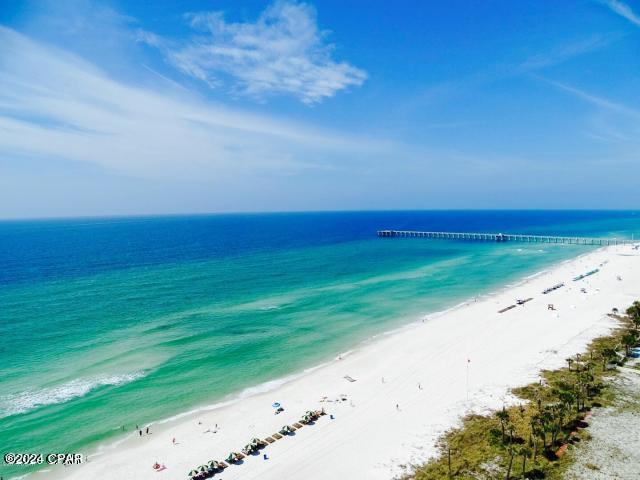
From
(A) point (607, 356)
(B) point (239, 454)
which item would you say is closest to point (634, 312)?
(A) point (607, 356)

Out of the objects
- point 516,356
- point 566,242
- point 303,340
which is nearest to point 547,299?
point 516,356

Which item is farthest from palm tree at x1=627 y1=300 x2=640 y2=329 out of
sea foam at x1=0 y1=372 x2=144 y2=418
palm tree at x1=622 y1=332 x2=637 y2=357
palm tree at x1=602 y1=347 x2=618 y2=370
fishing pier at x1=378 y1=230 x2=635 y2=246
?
fishing pier at x1=378 y1=230 x2=635 y2=246

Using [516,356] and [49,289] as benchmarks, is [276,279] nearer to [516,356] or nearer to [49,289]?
[49,289]

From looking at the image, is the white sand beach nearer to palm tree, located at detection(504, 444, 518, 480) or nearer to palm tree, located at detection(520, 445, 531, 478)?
palm tree, located at detection(504, 444, 518, 480)

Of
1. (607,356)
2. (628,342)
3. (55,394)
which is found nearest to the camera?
(55,394)

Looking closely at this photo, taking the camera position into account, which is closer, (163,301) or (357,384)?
(357,384)

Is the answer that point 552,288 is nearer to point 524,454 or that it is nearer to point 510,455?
point 510,455
